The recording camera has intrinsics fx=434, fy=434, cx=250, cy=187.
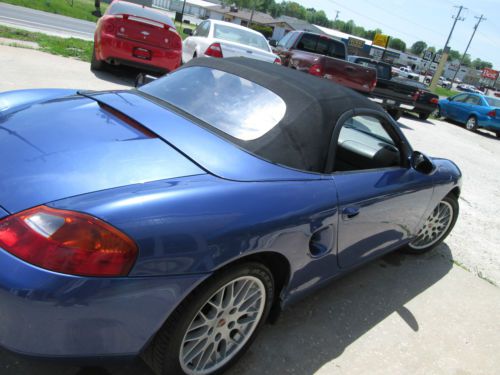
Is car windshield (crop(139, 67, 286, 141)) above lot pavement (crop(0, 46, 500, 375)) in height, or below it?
above

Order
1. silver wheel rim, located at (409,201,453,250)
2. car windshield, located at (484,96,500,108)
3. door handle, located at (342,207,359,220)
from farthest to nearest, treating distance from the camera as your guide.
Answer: car windshield, located at (484,96,500,108) → silver wheel rim, located at (409,201,453,250) → door handle, located at (342,207,359,220)

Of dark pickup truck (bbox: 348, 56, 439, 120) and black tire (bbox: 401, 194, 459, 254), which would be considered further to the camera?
dark pickup truck (bbox: 348, 56, 439, 120)

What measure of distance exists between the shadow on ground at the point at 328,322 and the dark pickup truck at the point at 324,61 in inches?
248

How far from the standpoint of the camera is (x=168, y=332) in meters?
1.81

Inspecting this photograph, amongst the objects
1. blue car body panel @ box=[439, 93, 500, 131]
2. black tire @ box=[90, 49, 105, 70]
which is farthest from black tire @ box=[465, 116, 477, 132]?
black tire @ box=[90, 49, 105, 70]

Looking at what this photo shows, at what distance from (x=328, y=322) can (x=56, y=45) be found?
10.6 m

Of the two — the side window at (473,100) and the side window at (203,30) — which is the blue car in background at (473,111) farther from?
the side window at (203,30)

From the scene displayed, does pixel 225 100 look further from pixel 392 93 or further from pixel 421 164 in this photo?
pixel 392 93

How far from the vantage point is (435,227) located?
404cm

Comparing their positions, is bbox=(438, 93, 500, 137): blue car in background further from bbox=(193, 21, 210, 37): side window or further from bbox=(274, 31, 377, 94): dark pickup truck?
bbox=(193, 21, 210, 37): side window

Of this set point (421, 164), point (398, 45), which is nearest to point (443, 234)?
point (421, 164)

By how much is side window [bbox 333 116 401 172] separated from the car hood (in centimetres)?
119

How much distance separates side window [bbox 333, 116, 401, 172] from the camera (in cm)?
298

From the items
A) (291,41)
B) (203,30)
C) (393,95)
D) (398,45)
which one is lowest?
(398,45)
